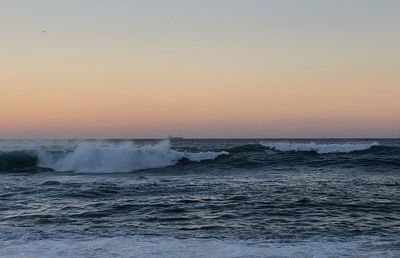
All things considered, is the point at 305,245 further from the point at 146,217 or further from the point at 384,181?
the point at 384,181

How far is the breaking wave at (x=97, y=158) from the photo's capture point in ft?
104

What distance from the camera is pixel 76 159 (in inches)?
1276

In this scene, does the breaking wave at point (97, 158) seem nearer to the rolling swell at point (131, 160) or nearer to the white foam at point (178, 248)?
the rolling swell at point (131, 160)

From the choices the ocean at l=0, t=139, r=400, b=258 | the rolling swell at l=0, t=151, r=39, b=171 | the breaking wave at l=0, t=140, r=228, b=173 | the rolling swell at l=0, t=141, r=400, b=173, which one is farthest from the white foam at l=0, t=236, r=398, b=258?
the rolling swell at l=0, t=151, r=39, b=171

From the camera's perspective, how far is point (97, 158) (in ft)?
107

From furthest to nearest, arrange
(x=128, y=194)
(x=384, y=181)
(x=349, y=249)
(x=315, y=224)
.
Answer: (x=384, y=181) → (x=128, y=194) → (x=315, y=224) → (x=349, y=249)

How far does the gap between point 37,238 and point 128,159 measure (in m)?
22.3

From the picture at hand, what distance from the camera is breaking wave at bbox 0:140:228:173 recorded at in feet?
104

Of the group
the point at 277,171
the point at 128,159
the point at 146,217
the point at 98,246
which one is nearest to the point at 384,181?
the point at 277,171

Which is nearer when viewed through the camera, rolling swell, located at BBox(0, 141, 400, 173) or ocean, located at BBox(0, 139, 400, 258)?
ocean, located at BBox(0, 139, 400, 258)

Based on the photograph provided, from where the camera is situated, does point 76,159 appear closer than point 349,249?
No

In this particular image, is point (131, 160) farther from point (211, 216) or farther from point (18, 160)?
point (211, 216)

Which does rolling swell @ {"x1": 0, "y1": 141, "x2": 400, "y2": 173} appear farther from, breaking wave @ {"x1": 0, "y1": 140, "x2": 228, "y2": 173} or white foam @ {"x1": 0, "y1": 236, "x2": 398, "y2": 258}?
white foam @ {"x1": 0, "y1": 236, "x2": 398, "y2": 258}

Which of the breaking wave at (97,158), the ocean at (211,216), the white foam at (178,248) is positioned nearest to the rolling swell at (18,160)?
the breaking wave at (97,158)
